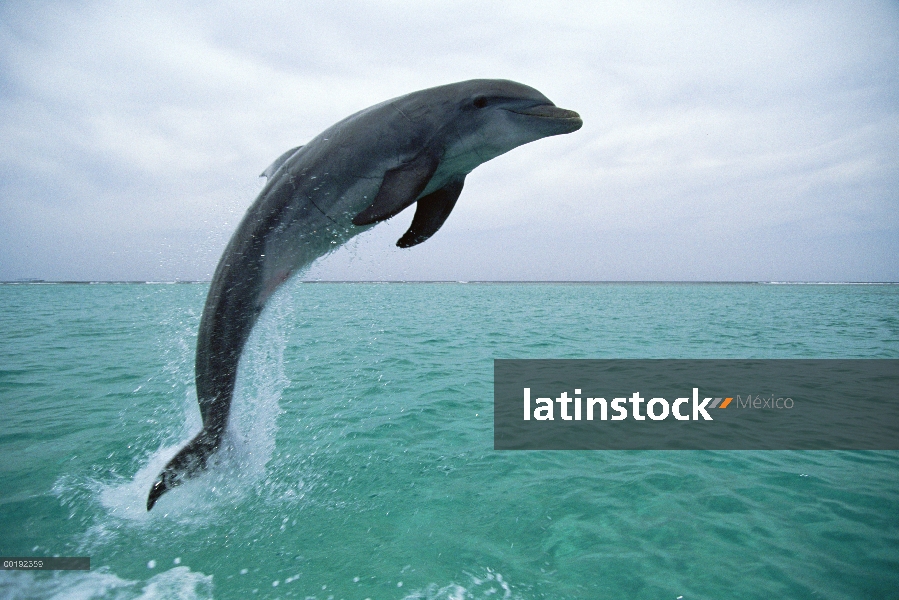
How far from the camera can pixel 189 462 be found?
481 centimetres

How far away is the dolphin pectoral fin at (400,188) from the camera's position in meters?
3.91

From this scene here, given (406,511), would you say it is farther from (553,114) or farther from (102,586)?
(553,114)

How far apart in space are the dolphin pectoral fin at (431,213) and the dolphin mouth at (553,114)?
2.76 feet

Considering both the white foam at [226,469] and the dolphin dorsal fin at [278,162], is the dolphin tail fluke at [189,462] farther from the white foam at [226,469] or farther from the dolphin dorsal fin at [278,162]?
the dolphin dorsal fin at [278,162]

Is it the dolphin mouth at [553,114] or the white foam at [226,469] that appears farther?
the white foam at [226,469]

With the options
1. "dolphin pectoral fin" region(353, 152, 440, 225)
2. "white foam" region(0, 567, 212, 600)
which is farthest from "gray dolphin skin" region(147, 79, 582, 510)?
"white foam" region(0, 567, 212, 600)

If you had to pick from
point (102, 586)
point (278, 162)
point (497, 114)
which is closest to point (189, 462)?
point (102, 586)

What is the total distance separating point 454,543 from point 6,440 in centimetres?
834

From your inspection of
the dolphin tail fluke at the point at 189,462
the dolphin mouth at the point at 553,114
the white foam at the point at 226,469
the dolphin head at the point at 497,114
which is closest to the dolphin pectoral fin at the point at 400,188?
the dolphin head at the point at 497,114

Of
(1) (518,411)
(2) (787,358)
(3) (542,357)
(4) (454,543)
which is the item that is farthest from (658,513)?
(2) (787,358)

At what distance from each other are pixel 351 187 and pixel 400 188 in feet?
1.66

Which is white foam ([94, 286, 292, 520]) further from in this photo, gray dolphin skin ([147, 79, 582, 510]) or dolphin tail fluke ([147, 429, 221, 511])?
gray dolphin skin ([147, 79, 582, 510])

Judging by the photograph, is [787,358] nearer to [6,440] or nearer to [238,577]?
[238,577]

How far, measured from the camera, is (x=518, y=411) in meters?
10.6
